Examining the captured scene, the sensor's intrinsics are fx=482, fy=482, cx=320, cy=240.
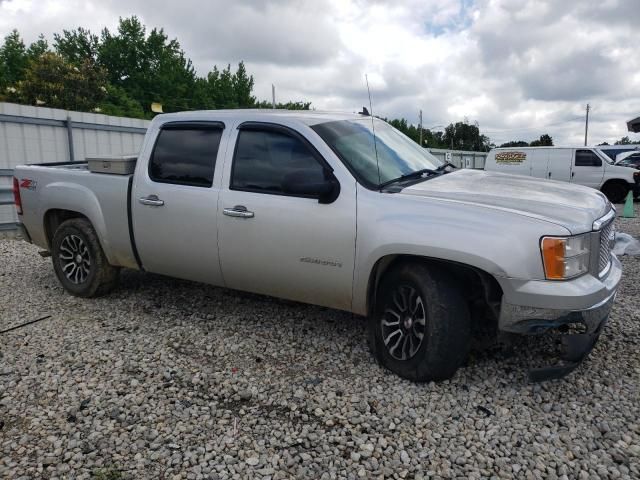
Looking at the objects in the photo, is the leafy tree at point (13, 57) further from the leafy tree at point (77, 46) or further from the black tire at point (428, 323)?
the black tire at point (428, 323)

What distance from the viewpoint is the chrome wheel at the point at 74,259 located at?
4898 millimetres

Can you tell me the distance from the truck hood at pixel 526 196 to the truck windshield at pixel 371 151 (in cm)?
25

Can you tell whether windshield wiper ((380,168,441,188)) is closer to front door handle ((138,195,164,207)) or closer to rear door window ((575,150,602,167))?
front door handle ((138,195,164,207))

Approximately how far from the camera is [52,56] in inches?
1233

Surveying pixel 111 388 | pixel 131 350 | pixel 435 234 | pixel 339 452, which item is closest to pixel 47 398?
pixel 111 388

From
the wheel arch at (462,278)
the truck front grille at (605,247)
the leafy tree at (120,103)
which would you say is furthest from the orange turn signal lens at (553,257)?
the leafy tree at (120,103)

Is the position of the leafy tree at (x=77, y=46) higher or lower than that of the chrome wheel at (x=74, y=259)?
higher

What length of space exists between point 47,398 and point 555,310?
3176 mm

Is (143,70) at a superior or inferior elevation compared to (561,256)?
superior

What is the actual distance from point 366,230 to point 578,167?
651 inches

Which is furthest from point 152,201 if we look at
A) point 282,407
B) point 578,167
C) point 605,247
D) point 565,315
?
point 578,167

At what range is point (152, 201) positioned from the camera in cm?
418

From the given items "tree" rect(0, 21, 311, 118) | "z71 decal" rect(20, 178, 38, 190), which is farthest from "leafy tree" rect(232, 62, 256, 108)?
"z71 decal" rect(20, 178, 38, 190)

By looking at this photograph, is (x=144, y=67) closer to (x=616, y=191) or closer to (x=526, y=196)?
(x=616, y=191)
